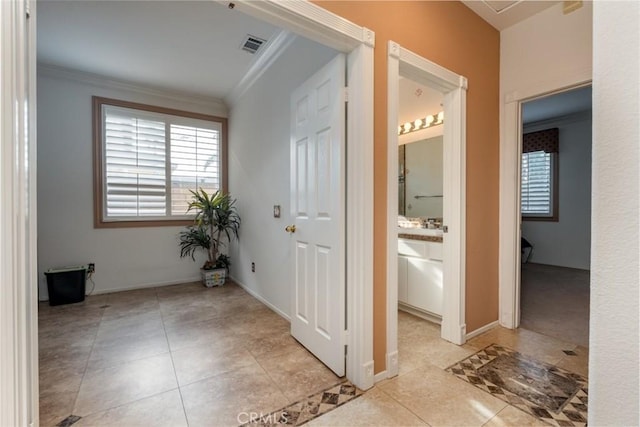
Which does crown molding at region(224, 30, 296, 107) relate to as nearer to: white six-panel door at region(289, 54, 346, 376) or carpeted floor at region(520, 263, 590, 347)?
white six-panel door at region(289, 54, 346, 376)

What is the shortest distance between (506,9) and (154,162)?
4.41 meters

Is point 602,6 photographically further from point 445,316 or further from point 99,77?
point 99,77

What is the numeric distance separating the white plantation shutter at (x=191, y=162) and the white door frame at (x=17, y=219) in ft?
11.4

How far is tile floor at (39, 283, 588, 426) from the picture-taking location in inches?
59.4

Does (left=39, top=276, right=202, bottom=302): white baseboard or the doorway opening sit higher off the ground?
Result: the doorway opening

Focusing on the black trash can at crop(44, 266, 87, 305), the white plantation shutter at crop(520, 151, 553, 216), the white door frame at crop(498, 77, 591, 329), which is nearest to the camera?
the white door frame at crop(498, 77, 591, 329)

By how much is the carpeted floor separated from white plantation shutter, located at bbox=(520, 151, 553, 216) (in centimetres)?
124

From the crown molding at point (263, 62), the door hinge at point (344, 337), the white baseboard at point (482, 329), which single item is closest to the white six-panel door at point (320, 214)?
the door hinge at point (344, 337)

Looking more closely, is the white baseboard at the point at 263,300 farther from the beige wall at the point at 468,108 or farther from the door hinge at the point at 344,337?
the beige wall at the point at 468,108

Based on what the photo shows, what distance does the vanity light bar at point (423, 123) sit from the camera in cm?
309

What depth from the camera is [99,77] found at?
3.64 meters

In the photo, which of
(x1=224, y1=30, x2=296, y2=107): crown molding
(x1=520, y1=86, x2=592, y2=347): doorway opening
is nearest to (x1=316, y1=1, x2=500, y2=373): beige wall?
(x1=224, y1=30, x2=296, y2=107): crown molding

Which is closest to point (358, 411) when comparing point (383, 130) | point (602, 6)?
point (383, 130)

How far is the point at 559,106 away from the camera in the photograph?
4.71 meters
